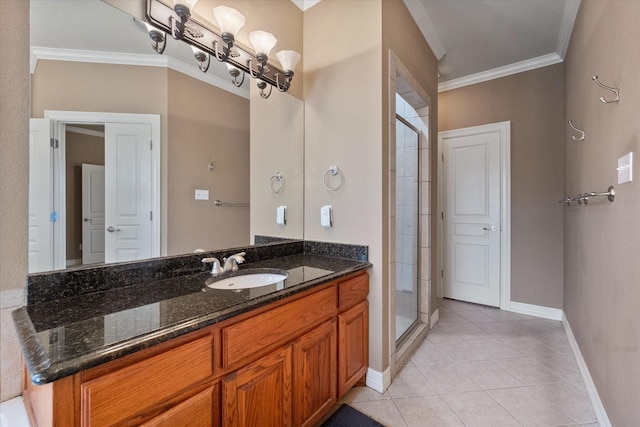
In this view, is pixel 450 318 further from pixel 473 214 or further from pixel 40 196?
pixel 40 196

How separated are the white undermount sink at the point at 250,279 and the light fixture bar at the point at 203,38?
1.16m

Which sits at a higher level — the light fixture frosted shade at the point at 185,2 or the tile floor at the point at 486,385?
the light fixture frosted shade at the point at 185,2

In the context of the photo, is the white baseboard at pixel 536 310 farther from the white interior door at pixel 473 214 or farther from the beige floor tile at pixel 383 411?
the beige floor tile at pixel 383 411

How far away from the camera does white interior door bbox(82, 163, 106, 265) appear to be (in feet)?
3.78

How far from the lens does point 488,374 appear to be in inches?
79.9

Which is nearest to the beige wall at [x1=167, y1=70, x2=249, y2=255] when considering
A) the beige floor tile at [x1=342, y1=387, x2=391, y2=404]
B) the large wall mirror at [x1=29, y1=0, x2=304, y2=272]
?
the large wall mirror at [x1=29, y1=0, x2=304, y2=272]

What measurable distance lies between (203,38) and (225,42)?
111 millimetres

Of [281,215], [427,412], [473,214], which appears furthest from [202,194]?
[473,214]

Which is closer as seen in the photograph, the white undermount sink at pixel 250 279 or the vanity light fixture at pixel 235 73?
the white undermount sink at pixel 250 279

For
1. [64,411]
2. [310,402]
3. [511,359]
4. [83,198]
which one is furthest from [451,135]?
[64,411]

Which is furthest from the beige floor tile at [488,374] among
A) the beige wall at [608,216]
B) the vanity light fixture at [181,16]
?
the vanity light fixture at [181,16]

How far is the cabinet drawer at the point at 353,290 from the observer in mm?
1617

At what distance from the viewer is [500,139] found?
3232mm

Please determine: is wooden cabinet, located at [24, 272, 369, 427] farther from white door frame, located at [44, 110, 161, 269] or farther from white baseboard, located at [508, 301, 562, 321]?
white baseboard, located at [508, 301, 562, 321]
